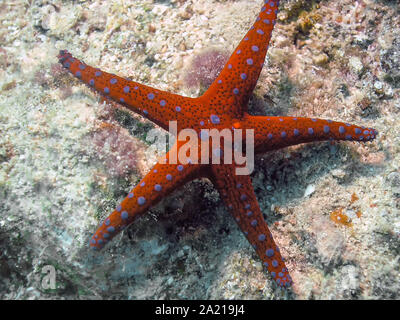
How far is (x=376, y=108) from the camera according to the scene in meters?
4.40

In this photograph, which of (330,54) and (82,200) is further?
(330,54)

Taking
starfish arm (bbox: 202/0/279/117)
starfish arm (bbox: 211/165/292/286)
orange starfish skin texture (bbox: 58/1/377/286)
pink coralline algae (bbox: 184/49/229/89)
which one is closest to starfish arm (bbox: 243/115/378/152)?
orange starfish skin texture (bbox: 58/1/377/286)

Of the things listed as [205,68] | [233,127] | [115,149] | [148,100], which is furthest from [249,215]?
[205,68]

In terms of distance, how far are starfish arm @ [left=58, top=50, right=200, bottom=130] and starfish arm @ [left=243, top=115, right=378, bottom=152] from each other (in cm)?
78

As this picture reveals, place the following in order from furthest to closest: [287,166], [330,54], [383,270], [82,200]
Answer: [330,54], [287,166], [82,200], [383,270]

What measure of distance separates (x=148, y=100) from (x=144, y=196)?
1.20 meters

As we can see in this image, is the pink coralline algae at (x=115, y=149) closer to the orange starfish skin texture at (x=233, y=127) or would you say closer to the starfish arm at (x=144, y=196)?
the orange starfish skin texture at (x=233, y=127)

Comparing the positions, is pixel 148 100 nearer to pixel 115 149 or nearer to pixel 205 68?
pixel 115 149

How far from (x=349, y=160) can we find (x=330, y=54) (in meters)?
1.66

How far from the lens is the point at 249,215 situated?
3604 millimetres

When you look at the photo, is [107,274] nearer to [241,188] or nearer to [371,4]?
[241,188]

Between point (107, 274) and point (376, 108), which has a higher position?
point (376, 108)

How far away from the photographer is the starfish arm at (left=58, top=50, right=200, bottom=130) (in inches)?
146
